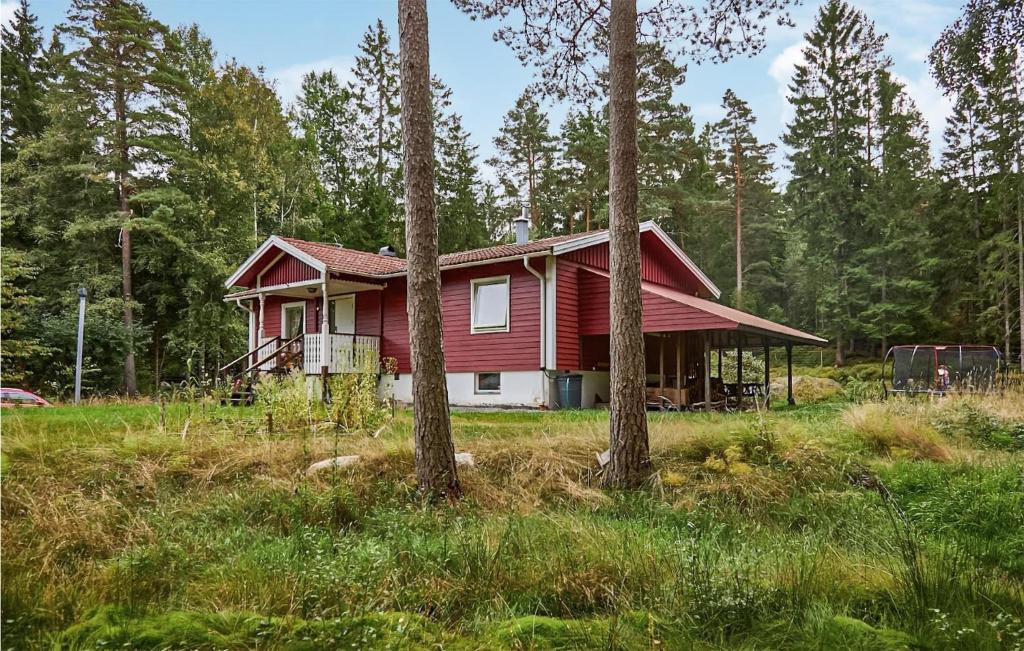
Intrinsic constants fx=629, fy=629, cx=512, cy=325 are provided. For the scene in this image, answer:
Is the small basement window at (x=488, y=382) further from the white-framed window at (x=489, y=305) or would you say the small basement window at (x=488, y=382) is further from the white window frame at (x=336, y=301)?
the white window frame at (x=336, y=301)

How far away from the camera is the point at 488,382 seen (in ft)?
52.7

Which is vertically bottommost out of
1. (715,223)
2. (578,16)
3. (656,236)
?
(656,236)

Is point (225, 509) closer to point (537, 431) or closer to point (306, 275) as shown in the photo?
point (537, 431)

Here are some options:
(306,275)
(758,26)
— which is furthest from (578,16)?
(306,275)

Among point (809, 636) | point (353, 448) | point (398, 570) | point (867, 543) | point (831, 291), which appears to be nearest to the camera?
point (809, 636)

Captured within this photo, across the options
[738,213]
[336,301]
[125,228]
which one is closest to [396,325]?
[336,301]

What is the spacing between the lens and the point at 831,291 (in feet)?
102

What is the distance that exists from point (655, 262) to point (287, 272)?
35.9 feet

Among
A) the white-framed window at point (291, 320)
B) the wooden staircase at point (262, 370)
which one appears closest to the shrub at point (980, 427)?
the wooden staircase at point (262, 370)

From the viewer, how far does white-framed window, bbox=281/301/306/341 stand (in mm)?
20156

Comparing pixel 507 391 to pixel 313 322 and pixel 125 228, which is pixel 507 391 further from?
pixel 125 228

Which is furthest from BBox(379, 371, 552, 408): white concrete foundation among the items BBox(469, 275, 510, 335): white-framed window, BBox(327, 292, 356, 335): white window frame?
BBox(327, 292, 356, 335): white window frame

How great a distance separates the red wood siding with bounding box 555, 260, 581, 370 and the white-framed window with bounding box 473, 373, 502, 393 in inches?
71.3

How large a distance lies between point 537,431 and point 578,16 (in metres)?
5.71
